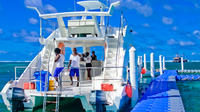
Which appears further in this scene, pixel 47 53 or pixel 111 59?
pixel 47 53

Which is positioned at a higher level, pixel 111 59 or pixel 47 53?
pixel 47 53

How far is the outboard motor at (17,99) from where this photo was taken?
7827mm

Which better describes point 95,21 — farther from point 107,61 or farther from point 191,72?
point 191,72

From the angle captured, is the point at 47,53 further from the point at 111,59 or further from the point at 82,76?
the point at 111,59

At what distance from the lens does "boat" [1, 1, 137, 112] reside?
768cm

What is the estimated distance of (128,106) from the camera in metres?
9.49

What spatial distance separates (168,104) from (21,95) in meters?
4.80

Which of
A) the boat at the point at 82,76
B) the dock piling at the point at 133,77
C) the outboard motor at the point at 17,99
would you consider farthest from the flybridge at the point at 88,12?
the outboard motor at the point at 17,99

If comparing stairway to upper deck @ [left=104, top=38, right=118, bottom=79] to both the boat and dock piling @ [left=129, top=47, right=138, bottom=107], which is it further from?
dock piling @ [left=129, top=47, right=138, bottom=107]

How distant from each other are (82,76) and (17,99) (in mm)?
3437

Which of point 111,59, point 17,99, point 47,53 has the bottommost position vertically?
point 17,99

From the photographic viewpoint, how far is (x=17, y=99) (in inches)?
311

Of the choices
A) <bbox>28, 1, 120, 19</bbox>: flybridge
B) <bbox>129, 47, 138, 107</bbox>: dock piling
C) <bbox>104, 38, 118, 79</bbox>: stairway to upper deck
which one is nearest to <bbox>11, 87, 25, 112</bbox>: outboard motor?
<bbox>104, 38, 118, 79</bbox>: stairway to upper deck

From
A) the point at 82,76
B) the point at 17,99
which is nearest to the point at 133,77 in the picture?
the point at 82,76
